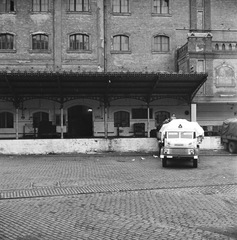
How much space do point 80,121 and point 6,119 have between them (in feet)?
21.6

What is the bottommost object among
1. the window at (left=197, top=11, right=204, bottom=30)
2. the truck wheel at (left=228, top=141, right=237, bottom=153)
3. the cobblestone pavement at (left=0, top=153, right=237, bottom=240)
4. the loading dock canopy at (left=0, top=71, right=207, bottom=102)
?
the cobblestone pavement at (left=0, top=153, right=237, bottom=240)

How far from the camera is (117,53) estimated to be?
31703mm

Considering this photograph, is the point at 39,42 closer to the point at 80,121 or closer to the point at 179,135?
the point at 80,121

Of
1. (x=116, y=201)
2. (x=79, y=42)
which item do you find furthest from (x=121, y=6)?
(x=116, y=201)

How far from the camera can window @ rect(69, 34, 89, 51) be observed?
3134 centimetres

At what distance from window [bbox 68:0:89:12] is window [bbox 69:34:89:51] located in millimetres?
2399

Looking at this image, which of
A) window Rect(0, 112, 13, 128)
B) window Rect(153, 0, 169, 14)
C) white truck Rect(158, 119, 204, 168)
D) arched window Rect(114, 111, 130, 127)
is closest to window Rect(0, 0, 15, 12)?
window Rect(0, 112, 13, 128)

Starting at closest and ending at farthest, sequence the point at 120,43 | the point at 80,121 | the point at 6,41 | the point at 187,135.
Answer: the point at 187,135 < the point at 6,41 < the point at 80,121 < the point at 120,43

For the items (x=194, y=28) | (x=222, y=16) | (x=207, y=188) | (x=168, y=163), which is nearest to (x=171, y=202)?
(x=207, y=188)

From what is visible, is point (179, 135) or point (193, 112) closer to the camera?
point (179, 135)

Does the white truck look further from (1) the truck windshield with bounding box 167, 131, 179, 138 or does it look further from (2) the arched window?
(2) the arched window

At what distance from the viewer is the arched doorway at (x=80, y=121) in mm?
31281

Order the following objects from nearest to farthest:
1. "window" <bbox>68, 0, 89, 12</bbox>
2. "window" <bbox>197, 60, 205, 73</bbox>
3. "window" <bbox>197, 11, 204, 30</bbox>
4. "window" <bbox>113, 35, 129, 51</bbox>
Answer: "window" <bbox>197, 60, 205, 73</bbox> < "window" <bbox>68, 0, 89, 12</bbox> < "window" <bbox>113, 35, 129, 51</bbox> < "window" <bbox>197, 11, 204, 30</bbox>

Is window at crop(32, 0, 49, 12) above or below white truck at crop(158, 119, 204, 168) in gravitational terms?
above
